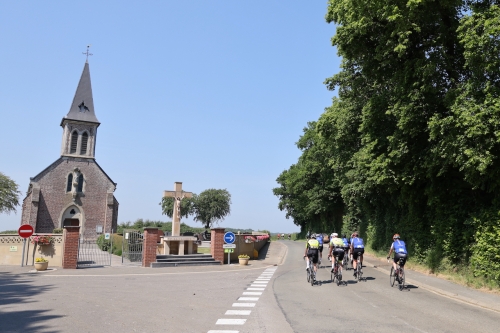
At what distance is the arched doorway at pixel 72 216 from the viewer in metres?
52.9

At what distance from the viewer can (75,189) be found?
5366 centimetres

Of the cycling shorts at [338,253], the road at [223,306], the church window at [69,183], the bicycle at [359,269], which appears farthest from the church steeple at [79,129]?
the cycling shorts at [338,253]

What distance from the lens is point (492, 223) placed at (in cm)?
1477

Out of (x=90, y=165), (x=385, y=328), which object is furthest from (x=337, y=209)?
(x=385, y=328)

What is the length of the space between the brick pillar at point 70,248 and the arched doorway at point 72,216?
35572 mm

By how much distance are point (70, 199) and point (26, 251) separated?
34.2 meters

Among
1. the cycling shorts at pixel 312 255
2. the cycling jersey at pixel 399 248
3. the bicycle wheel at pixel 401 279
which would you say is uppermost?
the cycling jersey at pixel 399 248

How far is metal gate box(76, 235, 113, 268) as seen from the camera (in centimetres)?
2356

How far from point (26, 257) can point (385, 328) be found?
19213 mm

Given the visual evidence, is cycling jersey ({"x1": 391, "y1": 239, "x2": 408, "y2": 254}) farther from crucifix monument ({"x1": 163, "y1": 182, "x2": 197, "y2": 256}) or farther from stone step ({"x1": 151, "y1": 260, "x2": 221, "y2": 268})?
crucifix monument ({"x1": 163, "y1": 182, "x2": 197, "y2": 256})

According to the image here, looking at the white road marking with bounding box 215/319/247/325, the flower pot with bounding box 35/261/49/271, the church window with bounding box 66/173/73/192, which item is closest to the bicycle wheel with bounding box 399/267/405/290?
the white road marking with bounding box 215/319/247/325

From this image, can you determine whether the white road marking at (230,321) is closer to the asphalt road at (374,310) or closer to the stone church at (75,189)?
the asphalt road at (374,310)

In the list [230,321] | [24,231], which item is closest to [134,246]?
[24,231]

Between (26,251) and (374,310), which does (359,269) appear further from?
(26,251)
